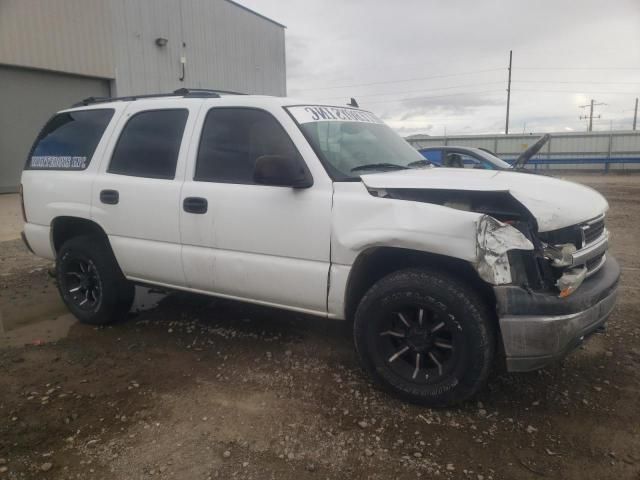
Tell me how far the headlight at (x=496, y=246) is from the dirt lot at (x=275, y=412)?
93 cm

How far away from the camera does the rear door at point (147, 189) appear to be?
12.6ft

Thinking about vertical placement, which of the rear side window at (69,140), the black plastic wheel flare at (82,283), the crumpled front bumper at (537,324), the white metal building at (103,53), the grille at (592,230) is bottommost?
the black plastic wheel flare at (82,283)

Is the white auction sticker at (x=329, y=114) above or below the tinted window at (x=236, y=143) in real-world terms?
above

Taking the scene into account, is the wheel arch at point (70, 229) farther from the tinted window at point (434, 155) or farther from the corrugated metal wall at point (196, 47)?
the corrugated metal wall at point (196, 47)

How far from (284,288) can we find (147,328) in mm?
1795

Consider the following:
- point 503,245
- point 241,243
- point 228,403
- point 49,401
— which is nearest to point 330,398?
point 228,403

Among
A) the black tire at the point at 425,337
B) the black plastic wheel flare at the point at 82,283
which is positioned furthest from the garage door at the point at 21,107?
the black tire at the point at 425,337

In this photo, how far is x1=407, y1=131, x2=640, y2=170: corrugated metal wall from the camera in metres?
28.8

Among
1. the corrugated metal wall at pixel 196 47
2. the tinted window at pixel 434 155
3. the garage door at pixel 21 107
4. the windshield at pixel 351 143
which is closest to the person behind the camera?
the windshield at pixel 351 143

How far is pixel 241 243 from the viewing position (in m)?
3.52

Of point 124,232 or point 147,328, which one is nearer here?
point 124,232

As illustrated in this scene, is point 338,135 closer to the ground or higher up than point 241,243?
higher up

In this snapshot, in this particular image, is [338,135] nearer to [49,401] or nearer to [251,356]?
[251,356]

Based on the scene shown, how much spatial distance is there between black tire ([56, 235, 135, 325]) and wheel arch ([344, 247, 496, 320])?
7.29ft
